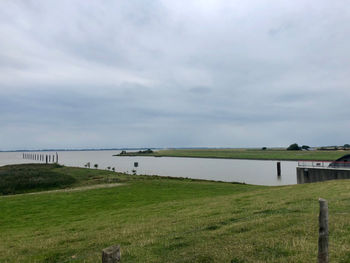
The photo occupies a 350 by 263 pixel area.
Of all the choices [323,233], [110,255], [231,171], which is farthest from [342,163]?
[110,255]

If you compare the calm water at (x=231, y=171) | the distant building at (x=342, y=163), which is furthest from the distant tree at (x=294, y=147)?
the distant building at (x=342, y=163)

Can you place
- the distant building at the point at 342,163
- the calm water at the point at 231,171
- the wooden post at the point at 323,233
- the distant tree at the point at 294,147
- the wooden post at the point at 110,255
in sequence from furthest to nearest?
1. the distant tree at the point at 294,147
2. the calm water at the point at 231,171
3. the distant building at the point at 342,163
4. the wooden post at the point at 323,233
5. the wooden post at the point at 110,255

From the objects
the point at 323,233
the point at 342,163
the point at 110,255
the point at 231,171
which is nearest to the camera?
the point at 110,255

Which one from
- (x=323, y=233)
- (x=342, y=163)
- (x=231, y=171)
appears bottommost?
(x=231, y=171)

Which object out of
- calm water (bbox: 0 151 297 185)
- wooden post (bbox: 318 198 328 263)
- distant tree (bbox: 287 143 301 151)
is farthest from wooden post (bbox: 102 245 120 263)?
distant tree (bbox: 287 143 301 151)

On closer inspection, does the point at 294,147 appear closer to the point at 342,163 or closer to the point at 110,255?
the point at 342,163

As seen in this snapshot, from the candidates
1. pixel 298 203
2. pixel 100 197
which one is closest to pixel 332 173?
pixel 298 203

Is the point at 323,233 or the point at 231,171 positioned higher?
the point at 323,233

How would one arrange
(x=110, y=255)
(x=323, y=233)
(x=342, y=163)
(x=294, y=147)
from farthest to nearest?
1. (x=294, y=147)
2. (x=342, y=163)
3. (x=323, y=233)
4. (x=110, y=255)

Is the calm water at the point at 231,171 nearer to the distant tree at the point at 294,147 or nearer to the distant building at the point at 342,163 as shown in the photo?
the distant building at the point at 342,163

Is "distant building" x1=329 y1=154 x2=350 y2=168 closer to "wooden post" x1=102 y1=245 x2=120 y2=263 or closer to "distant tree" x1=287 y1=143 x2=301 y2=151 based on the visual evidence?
"wooden post" x1=102 y1=245 x2=120 y2=263

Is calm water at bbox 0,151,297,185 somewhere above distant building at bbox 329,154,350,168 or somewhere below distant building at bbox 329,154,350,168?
below

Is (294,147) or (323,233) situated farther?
(294,147)

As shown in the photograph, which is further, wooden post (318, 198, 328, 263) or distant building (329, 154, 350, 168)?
distant building (329, 154, 350, 168)
